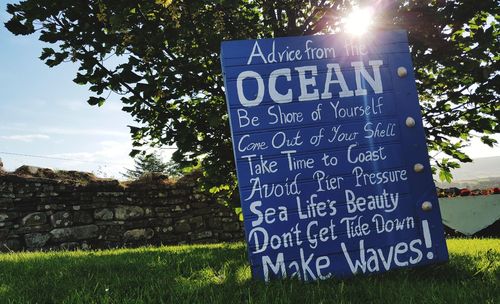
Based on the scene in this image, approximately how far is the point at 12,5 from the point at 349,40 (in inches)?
116

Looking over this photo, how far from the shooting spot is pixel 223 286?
2730 millimetres

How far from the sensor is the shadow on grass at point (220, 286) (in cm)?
240

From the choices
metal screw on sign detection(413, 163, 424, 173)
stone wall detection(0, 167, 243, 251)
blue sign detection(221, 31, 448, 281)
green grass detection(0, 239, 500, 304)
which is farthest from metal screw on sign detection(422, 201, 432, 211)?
stone wall detection(0, 167, 243, 251)

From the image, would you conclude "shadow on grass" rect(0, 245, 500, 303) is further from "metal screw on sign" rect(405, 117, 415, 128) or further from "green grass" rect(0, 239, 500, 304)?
"metal screw on sign" rect(405, 117, 415, 128)

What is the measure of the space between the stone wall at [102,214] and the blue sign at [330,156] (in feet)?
21.6

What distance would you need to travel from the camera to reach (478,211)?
36.8 feet

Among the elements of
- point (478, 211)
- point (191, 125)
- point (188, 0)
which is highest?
point (188, 0)

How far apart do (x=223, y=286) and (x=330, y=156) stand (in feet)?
4.29

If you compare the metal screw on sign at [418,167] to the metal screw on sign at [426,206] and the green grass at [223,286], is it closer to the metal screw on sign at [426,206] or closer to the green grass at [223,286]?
the metal screw on sign at [426,206]

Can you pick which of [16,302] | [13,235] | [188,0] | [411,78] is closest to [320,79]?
[411,78]

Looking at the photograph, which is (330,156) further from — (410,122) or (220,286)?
(220,286)

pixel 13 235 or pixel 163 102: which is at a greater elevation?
pixel 163 102

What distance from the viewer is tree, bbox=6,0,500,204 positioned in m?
3.56

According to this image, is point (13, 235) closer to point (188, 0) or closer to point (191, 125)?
point (191, 125)
